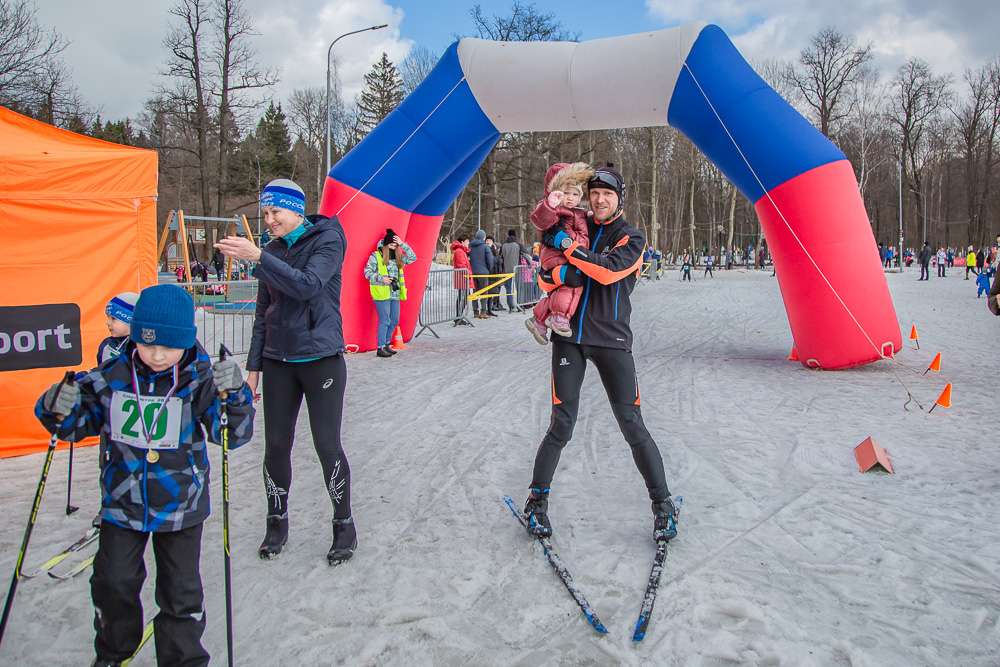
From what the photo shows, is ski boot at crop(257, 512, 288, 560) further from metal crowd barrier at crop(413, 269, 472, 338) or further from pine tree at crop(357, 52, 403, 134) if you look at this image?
pine tree at crop(357, 52, 403, 134)

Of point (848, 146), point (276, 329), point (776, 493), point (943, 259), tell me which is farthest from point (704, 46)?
point (848, 146)

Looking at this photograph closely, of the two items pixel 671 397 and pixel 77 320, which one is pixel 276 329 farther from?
pixel 671 397

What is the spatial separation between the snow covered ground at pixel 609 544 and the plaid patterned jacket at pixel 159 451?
73 cm

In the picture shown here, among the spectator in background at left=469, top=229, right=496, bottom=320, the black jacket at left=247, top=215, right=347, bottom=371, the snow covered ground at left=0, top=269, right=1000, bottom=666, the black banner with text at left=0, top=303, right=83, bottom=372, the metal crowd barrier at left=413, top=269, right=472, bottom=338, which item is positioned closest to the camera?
the snow covered ground at left=0, top=269, right=1000, bottom=666

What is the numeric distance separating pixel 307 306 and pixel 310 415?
1.78ft

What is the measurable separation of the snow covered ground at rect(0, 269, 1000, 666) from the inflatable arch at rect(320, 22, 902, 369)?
131 centimetres

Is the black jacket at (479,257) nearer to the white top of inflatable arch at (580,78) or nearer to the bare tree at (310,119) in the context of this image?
the white top of inflatable arch at (580,78)

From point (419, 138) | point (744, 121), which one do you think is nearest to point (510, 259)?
point (419, 138)

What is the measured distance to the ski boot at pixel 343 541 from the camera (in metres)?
3.17

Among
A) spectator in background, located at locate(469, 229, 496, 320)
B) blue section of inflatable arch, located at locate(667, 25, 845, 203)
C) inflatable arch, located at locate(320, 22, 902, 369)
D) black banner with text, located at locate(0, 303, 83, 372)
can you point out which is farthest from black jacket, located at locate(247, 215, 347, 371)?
spectator in background, located at locate(469, 229, 496, 320)

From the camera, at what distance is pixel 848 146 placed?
148 ft

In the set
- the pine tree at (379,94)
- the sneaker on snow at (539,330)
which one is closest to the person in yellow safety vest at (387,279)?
the sneaker on snow at (539,330)

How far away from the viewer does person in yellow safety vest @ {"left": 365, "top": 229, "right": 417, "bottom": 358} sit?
8.73 meters

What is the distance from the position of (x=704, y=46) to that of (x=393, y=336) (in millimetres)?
5822
